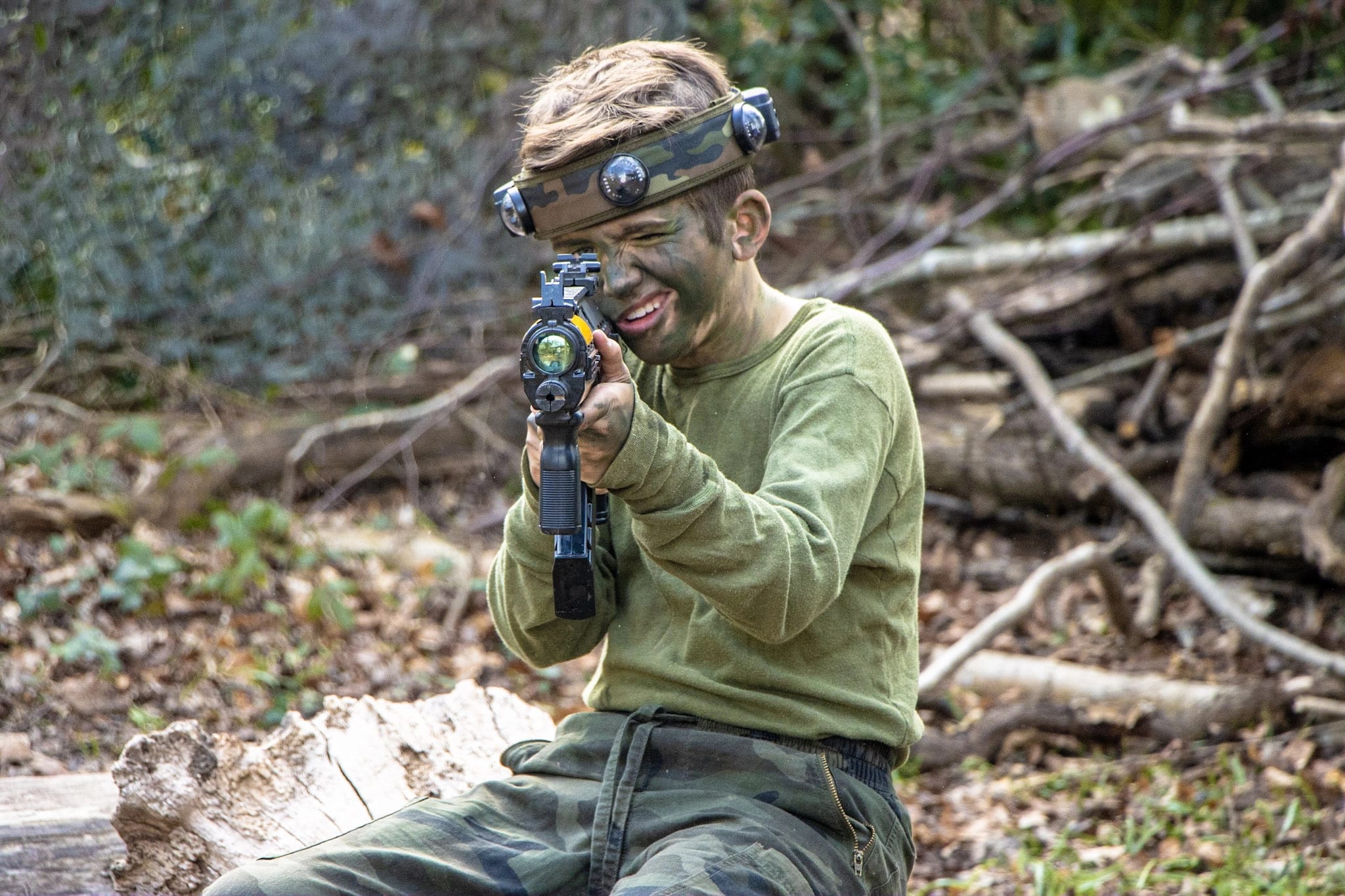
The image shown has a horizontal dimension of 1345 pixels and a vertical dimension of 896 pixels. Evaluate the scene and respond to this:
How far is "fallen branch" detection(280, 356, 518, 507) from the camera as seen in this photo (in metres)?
5.81

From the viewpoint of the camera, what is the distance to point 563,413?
182cm

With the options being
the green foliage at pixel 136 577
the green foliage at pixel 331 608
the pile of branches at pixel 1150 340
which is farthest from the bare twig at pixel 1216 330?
the green foliage at pixel 136 577

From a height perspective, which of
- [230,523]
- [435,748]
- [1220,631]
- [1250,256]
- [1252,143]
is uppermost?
[1252,143]

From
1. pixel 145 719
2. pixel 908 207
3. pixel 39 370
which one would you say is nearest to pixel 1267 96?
pixel 908 207

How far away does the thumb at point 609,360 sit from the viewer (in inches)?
76.0

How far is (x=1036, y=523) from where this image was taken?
5.78 meters

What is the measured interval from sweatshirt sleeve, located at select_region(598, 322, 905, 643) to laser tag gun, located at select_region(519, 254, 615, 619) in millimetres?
87

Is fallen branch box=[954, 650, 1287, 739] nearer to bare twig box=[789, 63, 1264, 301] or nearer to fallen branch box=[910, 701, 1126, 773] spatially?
fallen branch box=[910, 701, 1126, 773]

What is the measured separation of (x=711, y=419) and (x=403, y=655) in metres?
2.91

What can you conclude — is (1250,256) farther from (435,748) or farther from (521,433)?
(435,748)

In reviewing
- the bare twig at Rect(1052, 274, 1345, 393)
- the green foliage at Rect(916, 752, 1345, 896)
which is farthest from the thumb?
the bare twig at Rect(1052, 274, 1345, 393)

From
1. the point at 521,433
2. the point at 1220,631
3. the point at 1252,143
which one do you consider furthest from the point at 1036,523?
the point at 521,433

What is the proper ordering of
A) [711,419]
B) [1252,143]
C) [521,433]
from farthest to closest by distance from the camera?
1. [521,433]
2. [1252,143]
3. [711,419]

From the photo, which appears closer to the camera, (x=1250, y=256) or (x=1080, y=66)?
(x=1250, y=256)
